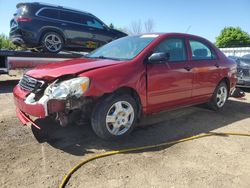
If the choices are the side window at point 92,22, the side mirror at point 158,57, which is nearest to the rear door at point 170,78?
the side mirror at point 158,57

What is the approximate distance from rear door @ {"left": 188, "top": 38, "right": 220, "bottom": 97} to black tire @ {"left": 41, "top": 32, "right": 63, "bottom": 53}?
16.3 feet

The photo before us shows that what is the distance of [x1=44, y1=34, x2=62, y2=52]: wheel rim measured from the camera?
843cm

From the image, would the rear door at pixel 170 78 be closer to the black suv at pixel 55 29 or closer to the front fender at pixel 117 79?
the front fender at pixel 117 79

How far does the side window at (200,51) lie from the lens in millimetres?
5086

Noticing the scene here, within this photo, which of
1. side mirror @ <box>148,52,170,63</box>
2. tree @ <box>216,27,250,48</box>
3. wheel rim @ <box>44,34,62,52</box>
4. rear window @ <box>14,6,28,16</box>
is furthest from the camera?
tree @ <box>216,27,250,48</box>

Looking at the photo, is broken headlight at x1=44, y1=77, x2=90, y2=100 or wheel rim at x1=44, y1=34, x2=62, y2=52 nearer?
broken headlight at x1=44, y1=77, x2=90, y2=100

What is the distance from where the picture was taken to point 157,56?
403 centimetres

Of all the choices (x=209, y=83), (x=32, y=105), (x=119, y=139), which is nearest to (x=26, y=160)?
(x=32, y=105)

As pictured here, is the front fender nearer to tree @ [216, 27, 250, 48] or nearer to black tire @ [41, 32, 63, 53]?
black tire @ [41, 32, 63, 53]

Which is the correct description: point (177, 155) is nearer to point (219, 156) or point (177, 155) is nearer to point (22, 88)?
point (219, 156)

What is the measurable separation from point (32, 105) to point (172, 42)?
2615mm

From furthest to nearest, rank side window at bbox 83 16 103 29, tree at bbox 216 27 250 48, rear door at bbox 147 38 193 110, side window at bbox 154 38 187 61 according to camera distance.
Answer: tree at bbox 216 27 250 48 → side window at bbox 83 16 103 29 → side window at bbox 154 38 187 61 → rear door at bbox 147 38 193 110

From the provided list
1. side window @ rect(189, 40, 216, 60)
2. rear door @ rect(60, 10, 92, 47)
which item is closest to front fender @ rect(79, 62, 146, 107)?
side window @ rect(189, 40, 216, 60)

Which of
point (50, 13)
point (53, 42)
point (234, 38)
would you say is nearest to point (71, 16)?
point (50, 13)
